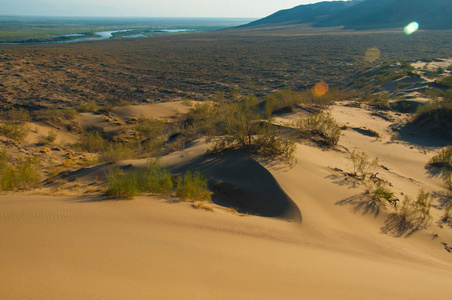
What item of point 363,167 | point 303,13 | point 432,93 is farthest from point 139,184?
point 303,13

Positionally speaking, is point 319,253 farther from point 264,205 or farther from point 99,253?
point 99,253

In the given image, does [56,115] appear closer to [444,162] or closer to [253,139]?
[253,139]

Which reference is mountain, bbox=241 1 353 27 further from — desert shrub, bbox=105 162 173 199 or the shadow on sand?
A: desert shrub, bbox=105 162 173 199

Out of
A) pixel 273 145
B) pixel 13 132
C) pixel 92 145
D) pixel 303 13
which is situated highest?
pixel 303 13

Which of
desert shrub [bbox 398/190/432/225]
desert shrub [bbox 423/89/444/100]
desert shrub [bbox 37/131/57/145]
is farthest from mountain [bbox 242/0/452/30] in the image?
desert shrub [bbox 37/131/57/145]

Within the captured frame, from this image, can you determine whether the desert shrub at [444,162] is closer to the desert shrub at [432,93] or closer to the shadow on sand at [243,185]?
the shadow on sand at [243,185]

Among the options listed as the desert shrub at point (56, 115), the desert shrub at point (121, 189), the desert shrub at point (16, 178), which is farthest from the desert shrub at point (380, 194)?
the desert shrub at point (56, 115)
